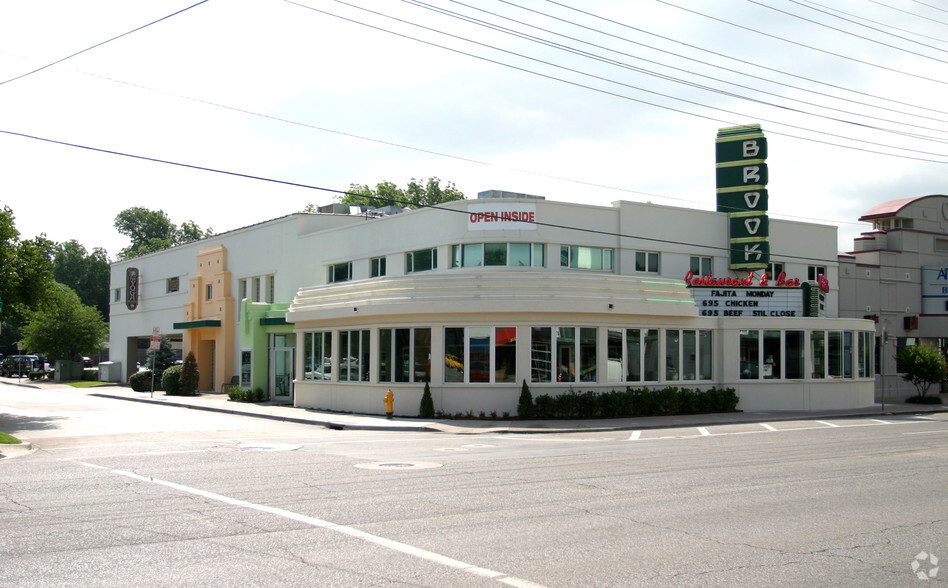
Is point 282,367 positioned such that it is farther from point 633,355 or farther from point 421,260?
point 633,355

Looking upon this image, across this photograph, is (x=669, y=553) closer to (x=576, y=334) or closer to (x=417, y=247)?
(x=576, y=334)

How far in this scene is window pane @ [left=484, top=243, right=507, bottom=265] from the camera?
97.5 ft

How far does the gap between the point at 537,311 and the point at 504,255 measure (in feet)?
16.5

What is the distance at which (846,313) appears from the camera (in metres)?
39.0

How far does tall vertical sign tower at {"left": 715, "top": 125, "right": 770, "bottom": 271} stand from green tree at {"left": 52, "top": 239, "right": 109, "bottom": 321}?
337 ft

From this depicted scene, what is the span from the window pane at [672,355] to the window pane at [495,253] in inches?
255

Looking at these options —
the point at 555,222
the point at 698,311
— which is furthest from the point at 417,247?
the point at 698,311

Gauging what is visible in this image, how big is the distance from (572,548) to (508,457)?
7855 millimetres

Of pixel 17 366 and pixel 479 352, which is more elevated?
pixel 479 352

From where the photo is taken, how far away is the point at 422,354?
Result: 2595cm

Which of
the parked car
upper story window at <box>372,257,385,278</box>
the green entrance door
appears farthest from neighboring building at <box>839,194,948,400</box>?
the parked car

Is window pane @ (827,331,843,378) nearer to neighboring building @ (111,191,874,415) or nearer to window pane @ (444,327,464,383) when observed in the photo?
neighboring building @ (111,191,874,415)

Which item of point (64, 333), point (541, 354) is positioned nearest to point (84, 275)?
point (64, 333)

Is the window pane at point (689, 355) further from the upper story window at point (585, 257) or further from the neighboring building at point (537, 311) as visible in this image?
the upper story window at point (585, 257)
